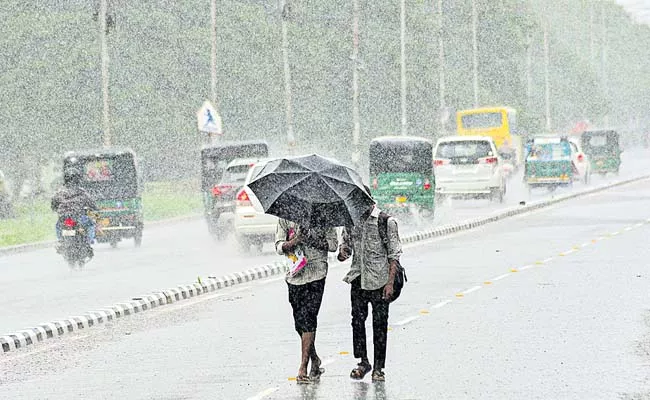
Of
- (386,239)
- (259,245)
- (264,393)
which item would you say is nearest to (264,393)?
(264,393)

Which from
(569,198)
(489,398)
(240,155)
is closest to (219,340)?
(489,398)

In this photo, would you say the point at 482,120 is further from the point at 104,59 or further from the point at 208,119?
the point at 104,59

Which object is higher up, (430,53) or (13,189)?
(430,53)

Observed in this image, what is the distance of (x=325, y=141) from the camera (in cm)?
6900

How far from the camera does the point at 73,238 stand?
25531 millimetres

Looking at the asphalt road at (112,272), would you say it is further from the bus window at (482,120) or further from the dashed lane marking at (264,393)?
the bus window at (482,120)

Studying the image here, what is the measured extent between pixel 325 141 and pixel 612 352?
55869mm

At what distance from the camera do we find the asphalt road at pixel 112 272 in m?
19.2

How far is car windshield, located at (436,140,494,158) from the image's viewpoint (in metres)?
43.5

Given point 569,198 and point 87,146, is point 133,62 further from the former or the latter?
point 569,198

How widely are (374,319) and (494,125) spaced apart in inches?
2247

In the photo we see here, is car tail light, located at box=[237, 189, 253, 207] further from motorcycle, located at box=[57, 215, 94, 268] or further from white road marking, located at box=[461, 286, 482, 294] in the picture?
white road marking, located at box=[461, 286, 482, 294]

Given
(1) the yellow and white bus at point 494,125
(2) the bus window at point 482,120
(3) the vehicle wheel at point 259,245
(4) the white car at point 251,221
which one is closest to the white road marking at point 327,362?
(4) the white car at point 251,221

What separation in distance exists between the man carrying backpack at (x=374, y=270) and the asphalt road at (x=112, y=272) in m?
6.12
